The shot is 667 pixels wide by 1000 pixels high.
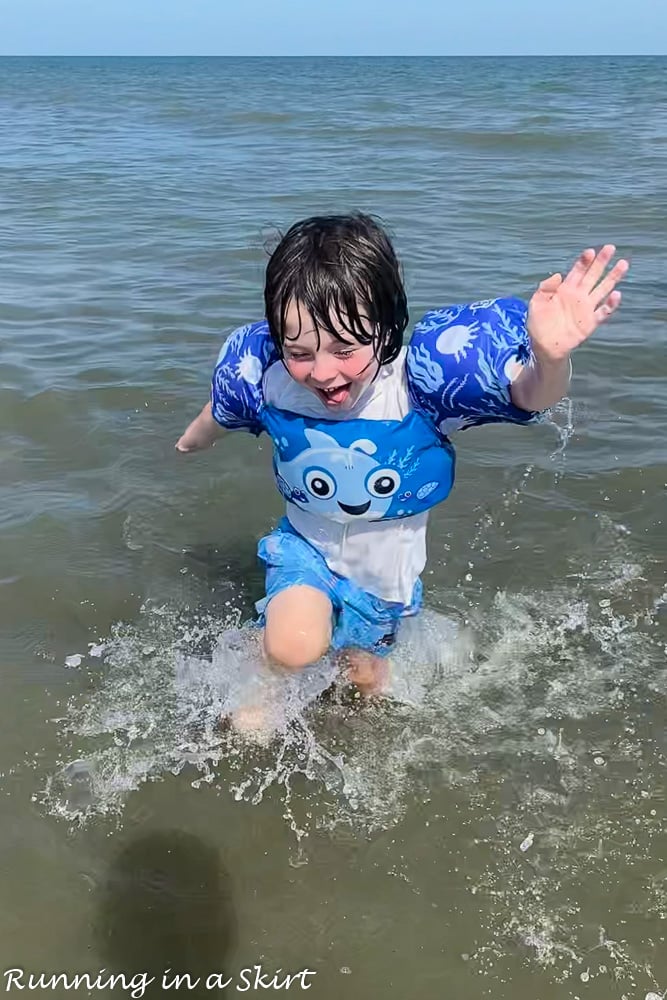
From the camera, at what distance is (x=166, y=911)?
8.71 feet

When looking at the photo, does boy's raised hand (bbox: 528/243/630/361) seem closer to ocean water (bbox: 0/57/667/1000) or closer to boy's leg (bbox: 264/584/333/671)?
boy's leg (bbox: 264/584/333/671)

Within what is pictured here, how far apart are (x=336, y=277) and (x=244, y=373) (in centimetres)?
64

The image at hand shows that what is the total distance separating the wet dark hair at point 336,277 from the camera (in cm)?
255

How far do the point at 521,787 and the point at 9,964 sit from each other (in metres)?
1.60

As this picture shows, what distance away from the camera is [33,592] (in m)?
4.03

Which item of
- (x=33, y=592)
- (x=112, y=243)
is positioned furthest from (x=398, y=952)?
(x=112, y=243)

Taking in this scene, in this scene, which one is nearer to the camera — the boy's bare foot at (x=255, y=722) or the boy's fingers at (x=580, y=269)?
the boy's fingers at (x=580, y=269)

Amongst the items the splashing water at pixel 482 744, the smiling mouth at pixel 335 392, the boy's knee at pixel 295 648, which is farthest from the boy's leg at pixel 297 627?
the smiling mouth at pixel 335 392

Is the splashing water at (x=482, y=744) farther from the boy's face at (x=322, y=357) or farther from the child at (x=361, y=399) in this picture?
the boy's face at (x=322, y=357)

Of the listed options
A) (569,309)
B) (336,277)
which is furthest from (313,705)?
(569,309)

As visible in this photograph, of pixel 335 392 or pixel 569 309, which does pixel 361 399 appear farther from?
pixel 569 309

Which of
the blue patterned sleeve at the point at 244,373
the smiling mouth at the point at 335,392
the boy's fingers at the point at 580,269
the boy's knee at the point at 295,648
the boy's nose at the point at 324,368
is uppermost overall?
the boy's fingers at the point at 580,269

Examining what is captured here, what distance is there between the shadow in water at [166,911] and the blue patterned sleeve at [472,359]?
1552mm

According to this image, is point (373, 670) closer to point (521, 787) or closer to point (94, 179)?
point (521, 787)
